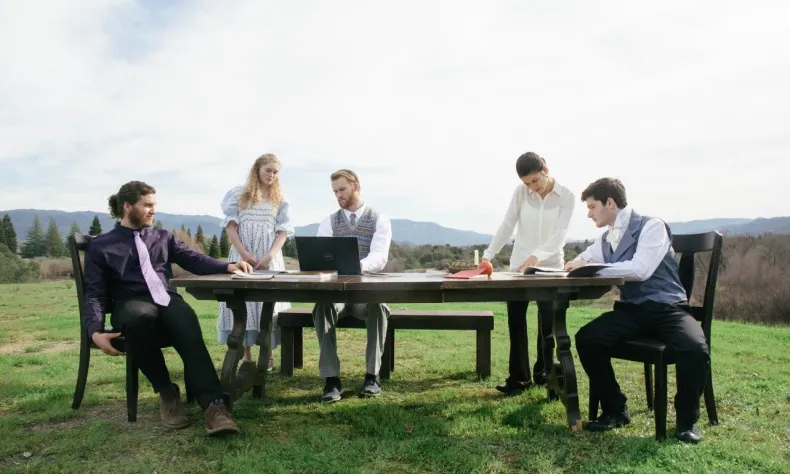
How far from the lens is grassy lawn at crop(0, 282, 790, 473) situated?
3.67 m

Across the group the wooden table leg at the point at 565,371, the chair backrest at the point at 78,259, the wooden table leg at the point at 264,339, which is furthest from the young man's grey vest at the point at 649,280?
the chair backrest at the point at 78,259

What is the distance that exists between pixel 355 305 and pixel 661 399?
2.48 meters

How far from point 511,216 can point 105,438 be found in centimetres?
350

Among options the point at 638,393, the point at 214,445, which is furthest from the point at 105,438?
the point at 638,393

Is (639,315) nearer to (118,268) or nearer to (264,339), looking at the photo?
(264,339)

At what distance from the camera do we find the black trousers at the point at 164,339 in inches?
171

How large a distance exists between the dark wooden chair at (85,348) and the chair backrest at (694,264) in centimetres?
373

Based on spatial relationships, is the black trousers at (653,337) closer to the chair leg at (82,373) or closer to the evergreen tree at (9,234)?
the chair leg at (82,373)

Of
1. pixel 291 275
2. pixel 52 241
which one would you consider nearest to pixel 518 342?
pixel 291 275

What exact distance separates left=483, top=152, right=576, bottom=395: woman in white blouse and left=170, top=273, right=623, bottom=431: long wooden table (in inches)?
24.0

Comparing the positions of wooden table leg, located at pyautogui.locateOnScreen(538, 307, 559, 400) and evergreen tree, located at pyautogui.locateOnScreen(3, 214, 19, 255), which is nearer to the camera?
wooden table leg, located at pyautogui.locateOnScreen(538, 307, 559, 400)

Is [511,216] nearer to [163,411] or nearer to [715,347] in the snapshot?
[163,411]

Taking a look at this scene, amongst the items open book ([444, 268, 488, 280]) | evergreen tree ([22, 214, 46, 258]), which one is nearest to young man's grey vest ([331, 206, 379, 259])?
open book ([444, 268, 488, 280])

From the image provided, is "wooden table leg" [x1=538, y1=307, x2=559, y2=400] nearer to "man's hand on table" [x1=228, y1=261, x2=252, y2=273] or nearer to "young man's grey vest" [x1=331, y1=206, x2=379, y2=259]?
"young man's grey vest" [x1=331, y1=206, x2=379, y2=259]
